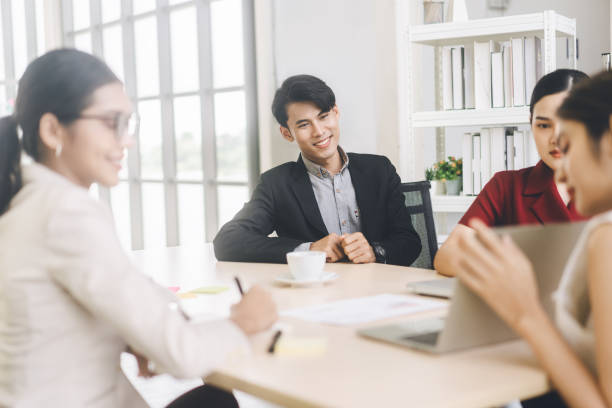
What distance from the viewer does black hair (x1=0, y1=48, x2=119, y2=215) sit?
1135mm

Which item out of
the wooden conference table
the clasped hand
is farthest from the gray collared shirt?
the wooden conference table

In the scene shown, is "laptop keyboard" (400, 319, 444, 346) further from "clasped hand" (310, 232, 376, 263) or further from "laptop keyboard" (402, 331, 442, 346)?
"clasped hand" (310, 232, 376, 263)

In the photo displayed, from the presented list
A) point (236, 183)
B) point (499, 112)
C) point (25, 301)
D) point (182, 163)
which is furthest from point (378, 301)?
point (182, 163)

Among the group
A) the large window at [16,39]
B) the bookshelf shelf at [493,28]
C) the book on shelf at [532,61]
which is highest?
the large window at [16,39]

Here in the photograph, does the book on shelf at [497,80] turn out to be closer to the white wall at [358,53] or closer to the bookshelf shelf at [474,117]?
the bookshelf shelf at [474,117]

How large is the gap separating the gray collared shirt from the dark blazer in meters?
0.04

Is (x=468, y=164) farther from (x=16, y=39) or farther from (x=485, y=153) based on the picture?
(x=16, y=39)

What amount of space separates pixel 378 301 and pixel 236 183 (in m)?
3.17

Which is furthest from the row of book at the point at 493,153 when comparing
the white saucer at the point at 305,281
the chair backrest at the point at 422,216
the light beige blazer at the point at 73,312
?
the light beige blazer at the point at 73,312

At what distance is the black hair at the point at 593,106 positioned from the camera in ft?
3.12

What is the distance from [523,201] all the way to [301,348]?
3.84 ft

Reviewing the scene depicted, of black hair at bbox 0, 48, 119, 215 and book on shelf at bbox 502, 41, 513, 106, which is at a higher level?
book on shelf at bbox 502, 41, 513, 106

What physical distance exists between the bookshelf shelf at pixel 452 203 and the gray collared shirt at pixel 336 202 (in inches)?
30.8

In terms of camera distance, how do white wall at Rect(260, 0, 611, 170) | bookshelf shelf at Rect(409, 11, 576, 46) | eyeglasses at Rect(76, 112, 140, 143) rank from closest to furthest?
eyeglasses at Rect(76, 112, 140, 143), bookshelf shelf at Rect(409, 11, 576, 46), white wall at Rect(260, 0, 611, 170)
